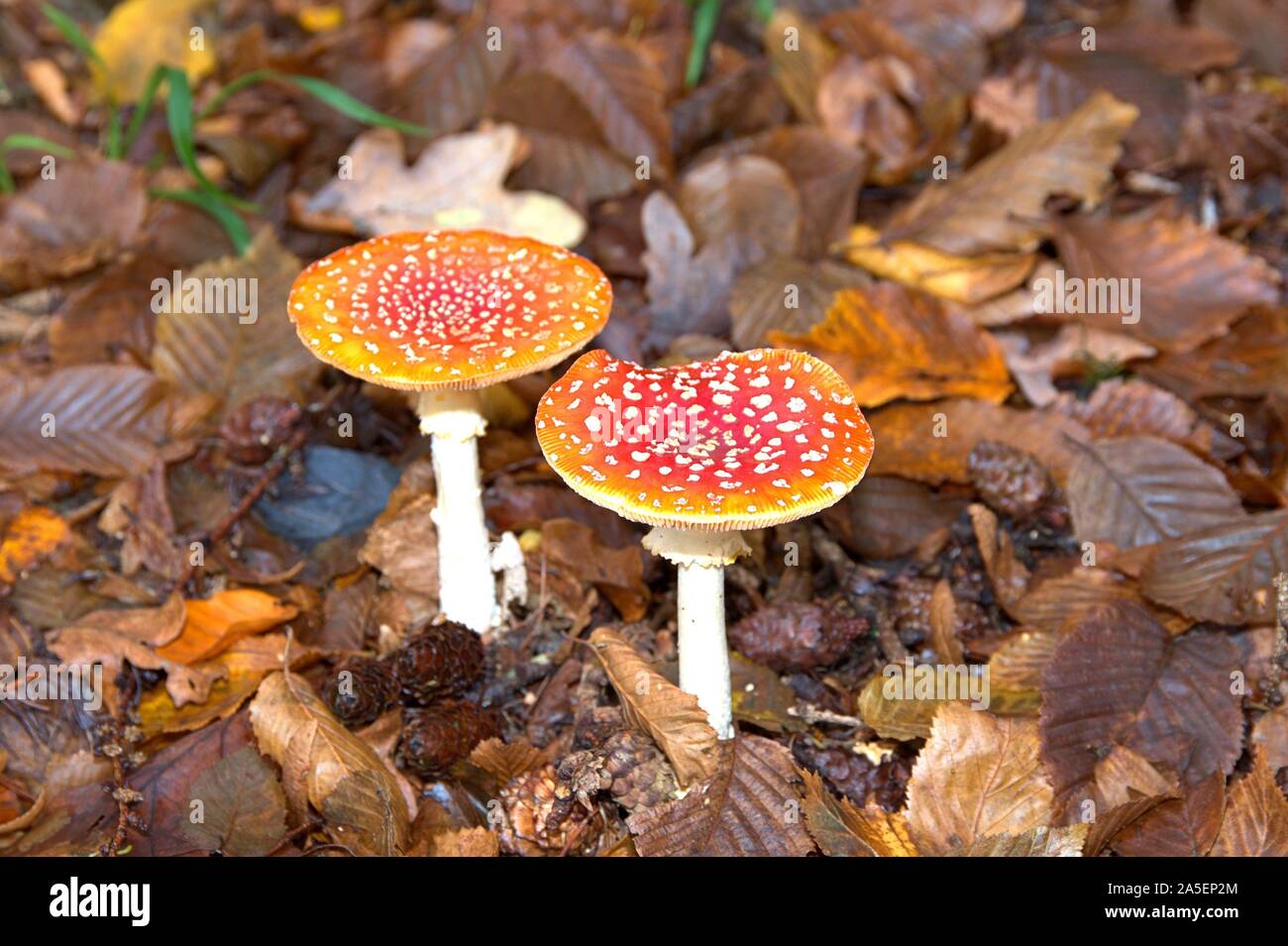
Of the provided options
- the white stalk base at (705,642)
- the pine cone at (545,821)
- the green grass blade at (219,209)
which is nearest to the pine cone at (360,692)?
the pine cone at (545,821)

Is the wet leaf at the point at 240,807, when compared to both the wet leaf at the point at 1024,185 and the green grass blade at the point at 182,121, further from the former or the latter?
the wet leaf at the point at 1024,185

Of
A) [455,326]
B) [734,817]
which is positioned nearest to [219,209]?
[455,326]

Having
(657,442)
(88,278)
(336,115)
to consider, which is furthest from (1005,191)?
(88,278)

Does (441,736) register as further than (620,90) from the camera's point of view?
No

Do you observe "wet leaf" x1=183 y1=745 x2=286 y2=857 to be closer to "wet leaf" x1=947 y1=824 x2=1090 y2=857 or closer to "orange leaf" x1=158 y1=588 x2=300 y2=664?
"orange leaf" x1=158 y1=588 x2=300 y2=664

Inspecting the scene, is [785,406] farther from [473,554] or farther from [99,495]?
[99,495]

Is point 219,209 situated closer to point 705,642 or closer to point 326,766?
point 326,766
